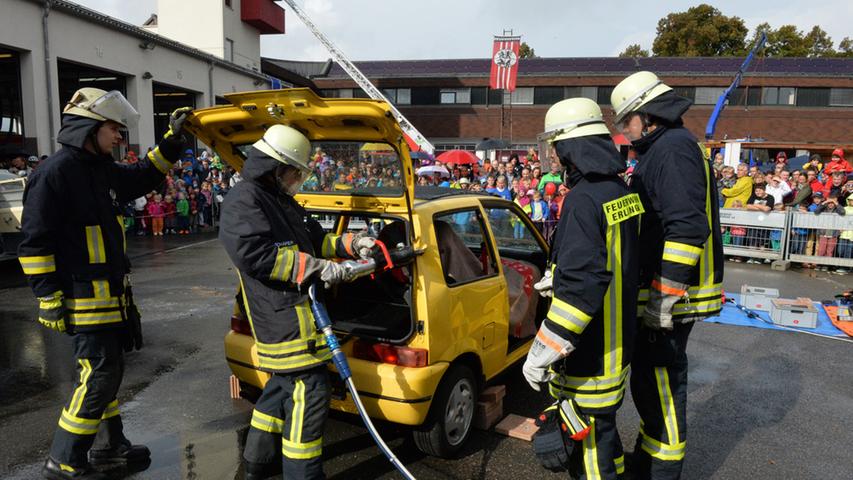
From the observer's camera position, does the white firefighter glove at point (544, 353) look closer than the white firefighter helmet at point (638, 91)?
Yes

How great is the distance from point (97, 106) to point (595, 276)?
2.93m

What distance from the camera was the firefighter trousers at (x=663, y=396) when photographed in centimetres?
303

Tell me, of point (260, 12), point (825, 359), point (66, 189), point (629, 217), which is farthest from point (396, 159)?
point (260, 12)

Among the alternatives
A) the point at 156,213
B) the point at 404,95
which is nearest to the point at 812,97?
the point at 404,95

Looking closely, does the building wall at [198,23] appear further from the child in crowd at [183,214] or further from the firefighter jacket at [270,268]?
the firefighter jacket at [270,268]

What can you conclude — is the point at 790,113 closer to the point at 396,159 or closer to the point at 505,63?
the point at 505,63

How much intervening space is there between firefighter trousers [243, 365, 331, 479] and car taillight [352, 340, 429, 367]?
1.47ft

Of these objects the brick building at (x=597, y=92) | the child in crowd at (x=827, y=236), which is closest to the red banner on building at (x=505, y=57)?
the brick building at (x=597, y=92)

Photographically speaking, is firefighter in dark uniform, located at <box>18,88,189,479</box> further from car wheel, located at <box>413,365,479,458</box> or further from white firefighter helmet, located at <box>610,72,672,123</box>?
white firefighter helmet, located at <box>610,72,672,123</box>

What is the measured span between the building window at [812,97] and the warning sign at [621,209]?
133ft

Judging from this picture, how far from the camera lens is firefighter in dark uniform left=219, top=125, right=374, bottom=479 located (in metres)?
2.87

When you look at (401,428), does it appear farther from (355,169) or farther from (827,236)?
(827,236)

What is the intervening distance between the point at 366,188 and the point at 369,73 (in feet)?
128

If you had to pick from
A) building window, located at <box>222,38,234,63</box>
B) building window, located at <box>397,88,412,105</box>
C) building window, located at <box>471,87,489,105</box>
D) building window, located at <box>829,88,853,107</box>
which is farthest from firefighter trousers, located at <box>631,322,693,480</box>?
building window, located at <box>829,88,853,107</box>
